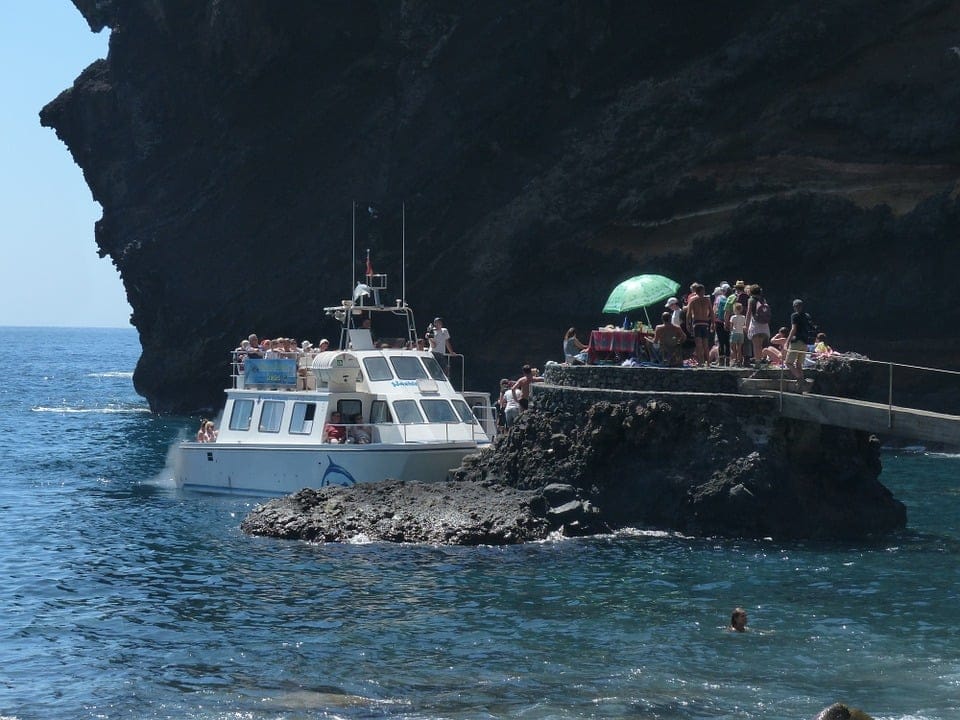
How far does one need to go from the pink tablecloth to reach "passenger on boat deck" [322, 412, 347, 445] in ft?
20.3

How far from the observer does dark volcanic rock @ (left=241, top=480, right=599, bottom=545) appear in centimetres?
2508

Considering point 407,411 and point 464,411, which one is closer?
point 407,411

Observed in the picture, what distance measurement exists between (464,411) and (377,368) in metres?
2.19

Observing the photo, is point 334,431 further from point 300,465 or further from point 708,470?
point 708,470

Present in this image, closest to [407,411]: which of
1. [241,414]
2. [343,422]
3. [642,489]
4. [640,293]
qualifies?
[343,422]

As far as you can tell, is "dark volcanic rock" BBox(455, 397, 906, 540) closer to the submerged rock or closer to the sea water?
the sea water

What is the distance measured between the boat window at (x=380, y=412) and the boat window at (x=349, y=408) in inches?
13.5

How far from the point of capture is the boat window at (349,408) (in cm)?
3077

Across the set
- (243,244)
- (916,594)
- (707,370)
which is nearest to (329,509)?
(707,370)

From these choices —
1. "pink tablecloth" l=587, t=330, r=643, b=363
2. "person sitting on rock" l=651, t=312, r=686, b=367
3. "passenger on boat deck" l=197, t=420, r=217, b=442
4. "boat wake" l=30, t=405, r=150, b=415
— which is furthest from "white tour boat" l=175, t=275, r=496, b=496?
"boat wake" l=30, t=405, r=150, b=415

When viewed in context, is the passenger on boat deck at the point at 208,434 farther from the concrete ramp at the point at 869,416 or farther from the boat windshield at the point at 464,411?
the concrete ramp at the point at 869,416

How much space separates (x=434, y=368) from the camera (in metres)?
31.9

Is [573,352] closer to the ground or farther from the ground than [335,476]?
farther from the ground

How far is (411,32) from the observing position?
53.6 meters
